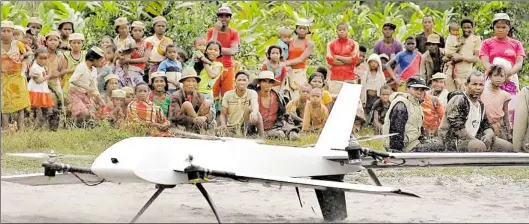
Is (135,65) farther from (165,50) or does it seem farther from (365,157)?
(365,157)

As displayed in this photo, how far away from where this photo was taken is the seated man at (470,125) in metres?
15.2

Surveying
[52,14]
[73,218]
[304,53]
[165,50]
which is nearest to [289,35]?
[304,53]

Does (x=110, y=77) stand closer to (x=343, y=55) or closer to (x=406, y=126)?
(x=343, y=55)

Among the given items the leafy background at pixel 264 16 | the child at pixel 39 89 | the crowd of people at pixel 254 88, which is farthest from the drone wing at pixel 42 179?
the leafy background at pixel 264 16

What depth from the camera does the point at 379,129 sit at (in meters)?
15.9

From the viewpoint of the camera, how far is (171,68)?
52.2 feet

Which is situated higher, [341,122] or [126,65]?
[126,65]

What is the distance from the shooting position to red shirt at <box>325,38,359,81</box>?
55.8 ft

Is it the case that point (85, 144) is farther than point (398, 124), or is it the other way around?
point (398, 124)

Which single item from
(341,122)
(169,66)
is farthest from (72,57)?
(341,122)

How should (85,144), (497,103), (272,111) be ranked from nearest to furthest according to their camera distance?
(85,144) → (497,103) → (272,111)

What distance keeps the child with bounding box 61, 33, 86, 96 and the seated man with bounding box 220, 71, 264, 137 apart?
6.59 ft

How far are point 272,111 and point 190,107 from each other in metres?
1.14

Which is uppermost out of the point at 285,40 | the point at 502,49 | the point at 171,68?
the point at 285,40
